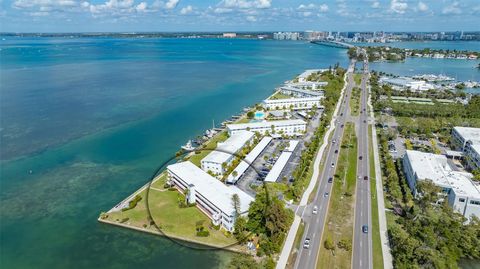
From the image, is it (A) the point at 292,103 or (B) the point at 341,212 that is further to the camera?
(A) the point at 292,103

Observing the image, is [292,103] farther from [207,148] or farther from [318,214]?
[318,214]

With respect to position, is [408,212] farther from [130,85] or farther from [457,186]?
[130,85]

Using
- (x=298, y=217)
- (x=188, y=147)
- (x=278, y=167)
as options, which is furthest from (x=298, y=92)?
(x=298, y=217)

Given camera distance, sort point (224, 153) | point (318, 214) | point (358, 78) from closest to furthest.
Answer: point (318, 214) < point (224, 153) < point (358, 78)

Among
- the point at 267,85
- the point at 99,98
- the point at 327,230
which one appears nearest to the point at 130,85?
the point at 99,98

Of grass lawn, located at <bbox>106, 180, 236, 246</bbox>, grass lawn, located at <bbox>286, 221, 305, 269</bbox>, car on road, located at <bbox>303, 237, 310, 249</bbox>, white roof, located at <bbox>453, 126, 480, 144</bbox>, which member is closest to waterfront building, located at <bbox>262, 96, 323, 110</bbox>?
white roof, located at <bbox>453, 126, 480, 144</bbox>

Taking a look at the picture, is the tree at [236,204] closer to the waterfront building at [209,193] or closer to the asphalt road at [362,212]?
the waterfront building at [209,193]
